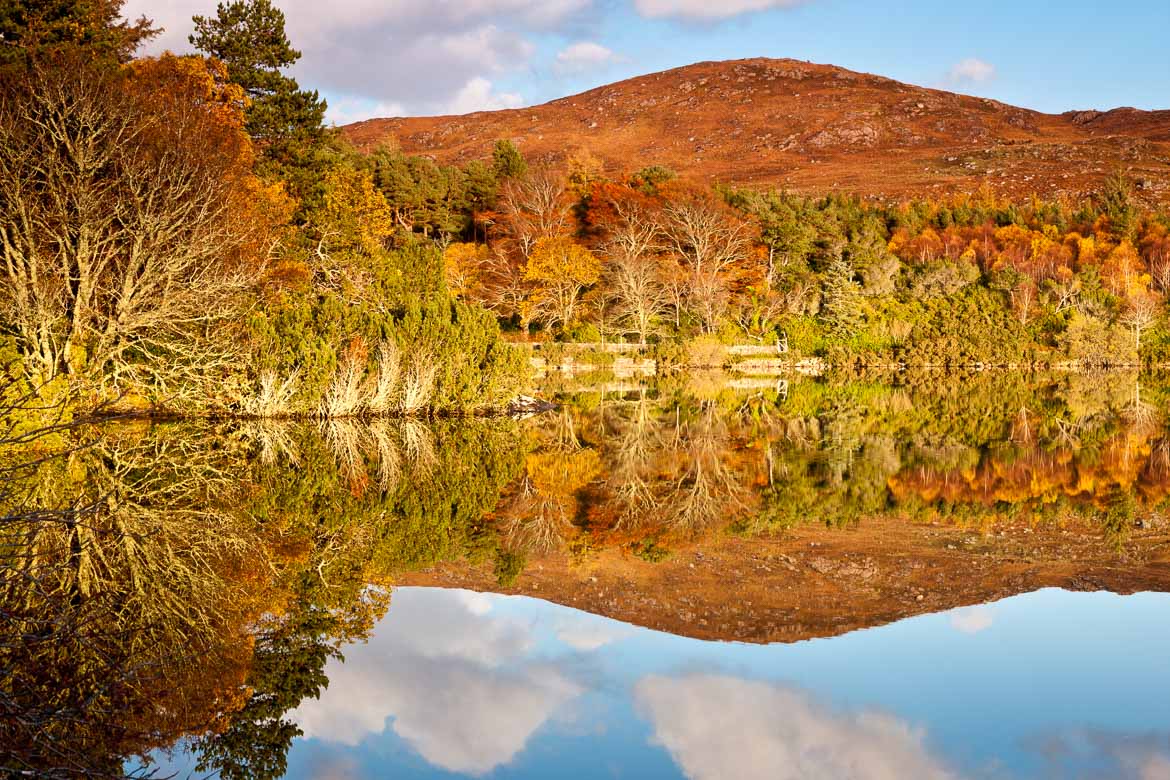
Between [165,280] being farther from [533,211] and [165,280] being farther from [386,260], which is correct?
[533,211]

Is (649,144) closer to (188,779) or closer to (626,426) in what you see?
(626,426)

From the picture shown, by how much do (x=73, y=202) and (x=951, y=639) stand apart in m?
14.8

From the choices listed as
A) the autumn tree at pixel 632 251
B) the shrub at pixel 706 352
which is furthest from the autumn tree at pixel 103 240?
the shrub at pixel 706 352

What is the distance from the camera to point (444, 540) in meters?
8.62

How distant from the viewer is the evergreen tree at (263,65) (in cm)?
3061

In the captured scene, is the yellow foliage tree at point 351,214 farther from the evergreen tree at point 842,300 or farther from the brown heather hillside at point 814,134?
the brown heather hillside at point 814,134

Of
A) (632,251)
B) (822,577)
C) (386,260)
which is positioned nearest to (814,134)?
(632,251)

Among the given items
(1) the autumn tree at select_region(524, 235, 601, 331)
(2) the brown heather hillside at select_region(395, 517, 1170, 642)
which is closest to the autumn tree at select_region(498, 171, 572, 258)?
(1) the autumn tree at select_region(524, 235, 601, 331)

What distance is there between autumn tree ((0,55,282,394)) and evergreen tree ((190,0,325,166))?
1333cm

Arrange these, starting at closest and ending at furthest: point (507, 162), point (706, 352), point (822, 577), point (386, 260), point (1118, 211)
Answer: point (822, 577) < point (386, 260) < point (706, 352) < point (507, 162) < point (1118, 211)

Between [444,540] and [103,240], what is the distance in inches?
402

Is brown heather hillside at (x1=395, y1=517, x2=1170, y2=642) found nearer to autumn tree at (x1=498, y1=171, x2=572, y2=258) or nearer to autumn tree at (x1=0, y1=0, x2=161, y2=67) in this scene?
autumn tree at (x1=0, y1=0, x2=161, y2=67)

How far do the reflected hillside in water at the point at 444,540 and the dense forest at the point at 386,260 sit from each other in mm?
1506

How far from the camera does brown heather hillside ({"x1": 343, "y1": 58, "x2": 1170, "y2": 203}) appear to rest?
83.4 m
